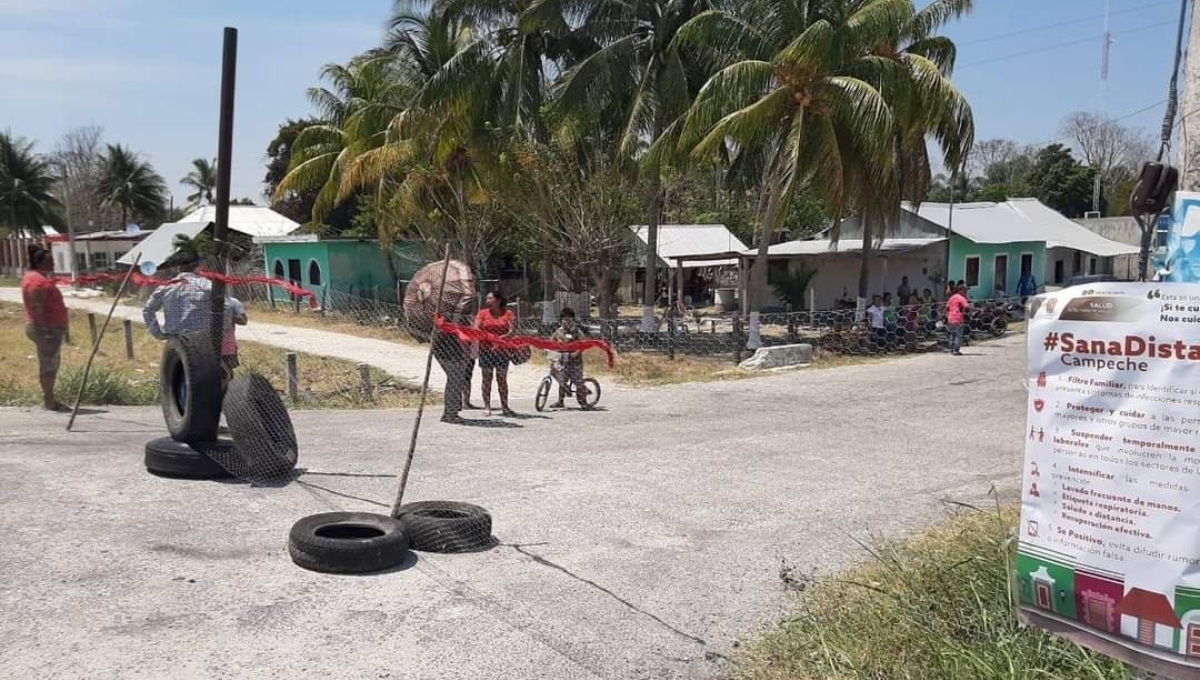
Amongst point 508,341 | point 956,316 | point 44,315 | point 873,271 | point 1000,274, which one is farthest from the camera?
point 1000,274

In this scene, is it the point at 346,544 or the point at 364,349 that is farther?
the point at 364,349

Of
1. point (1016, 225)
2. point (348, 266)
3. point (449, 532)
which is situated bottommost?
point (449, 532)

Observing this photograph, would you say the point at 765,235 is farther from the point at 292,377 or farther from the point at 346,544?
the point at 346,544

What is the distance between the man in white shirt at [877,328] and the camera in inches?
836

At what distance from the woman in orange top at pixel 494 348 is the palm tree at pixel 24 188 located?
63.9 meters

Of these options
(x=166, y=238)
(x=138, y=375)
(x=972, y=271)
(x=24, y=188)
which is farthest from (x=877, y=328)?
(x=24, y=188)

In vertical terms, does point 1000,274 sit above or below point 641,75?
below

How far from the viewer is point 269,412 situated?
25.0 ft

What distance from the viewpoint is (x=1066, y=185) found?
5797 cm

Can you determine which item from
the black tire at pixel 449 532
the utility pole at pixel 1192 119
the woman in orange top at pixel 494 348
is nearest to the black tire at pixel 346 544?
the black tire at pixel 449 532

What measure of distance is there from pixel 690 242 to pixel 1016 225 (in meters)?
10.6

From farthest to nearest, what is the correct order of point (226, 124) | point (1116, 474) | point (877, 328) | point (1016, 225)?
point (1016, 225) < point (877, 328) < point (226, 124) < point (1116, 474)

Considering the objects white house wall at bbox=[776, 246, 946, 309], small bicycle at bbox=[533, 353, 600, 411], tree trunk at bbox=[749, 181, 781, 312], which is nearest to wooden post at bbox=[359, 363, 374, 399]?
small bicycle at bbox=[533, 353, 600, 411]

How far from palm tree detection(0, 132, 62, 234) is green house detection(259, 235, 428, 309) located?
3894 centimetres
